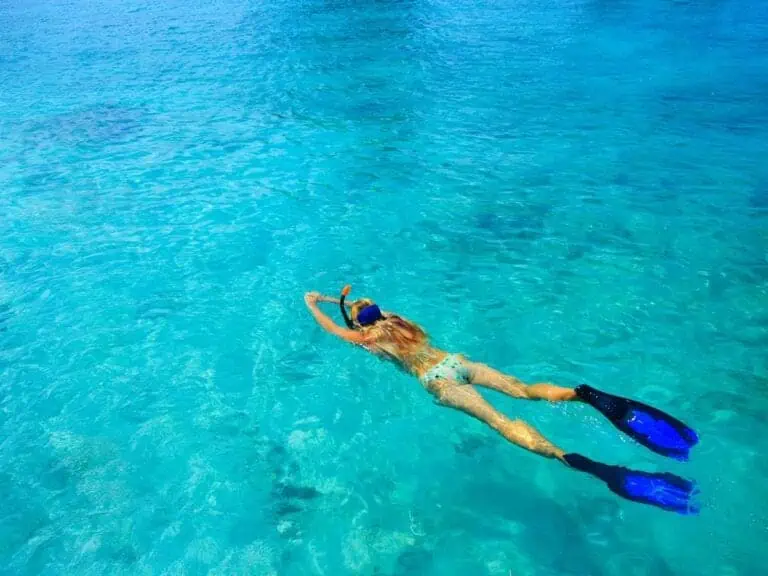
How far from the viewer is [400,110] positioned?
1650 centimetres

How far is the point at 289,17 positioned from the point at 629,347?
91.6 ft

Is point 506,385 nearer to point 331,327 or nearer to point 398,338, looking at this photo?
point 398,338

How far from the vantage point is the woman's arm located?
23.4ft

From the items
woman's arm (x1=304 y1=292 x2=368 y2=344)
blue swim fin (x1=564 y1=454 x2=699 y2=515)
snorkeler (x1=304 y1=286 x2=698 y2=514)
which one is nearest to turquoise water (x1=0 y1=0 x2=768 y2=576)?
woman's arm (x1=304 y1=292 x2=368 y2=344)

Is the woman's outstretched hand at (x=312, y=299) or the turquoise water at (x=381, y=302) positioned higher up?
the woman's outstretched hand at (x=312, y=299)

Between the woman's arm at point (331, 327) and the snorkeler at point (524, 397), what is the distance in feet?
Answer: 0.04

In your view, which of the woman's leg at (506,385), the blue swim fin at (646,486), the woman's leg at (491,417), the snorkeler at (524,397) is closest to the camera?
the blue swim fin at (646,486)

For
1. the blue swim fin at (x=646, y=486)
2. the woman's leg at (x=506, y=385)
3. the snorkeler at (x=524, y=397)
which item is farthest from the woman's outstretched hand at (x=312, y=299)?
the blue swim fin at (x=646, y=486)

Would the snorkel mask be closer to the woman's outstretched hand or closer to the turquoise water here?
the turquoise water

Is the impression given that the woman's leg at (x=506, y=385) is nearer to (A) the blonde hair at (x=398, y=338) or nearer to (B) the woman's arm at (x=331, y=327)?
(A) the blonde hair at (x=398, y=338)

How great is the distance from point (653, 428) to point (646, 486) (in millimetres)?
735

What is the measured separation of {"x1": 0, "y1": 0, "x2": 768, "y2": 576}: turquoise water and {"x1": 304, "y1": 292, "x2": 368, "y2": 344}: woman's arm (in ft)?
1.52

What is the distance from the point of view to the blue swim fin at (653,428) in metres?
5.41

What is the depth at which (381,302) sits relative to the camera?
28.8 feet
